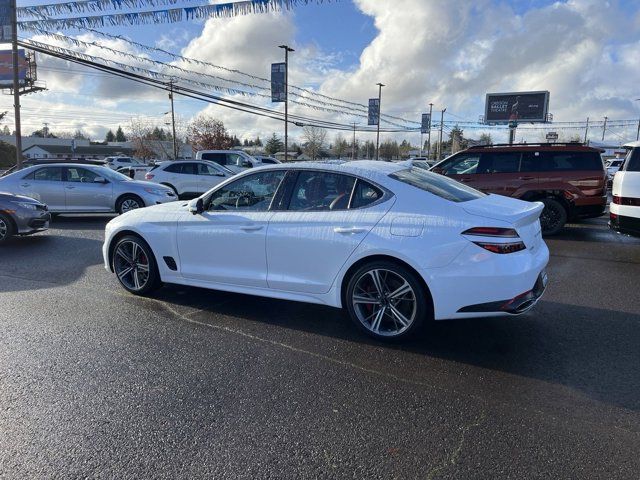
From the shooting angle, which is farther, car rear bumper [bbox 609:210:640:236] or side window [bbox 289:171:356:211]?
car rear bumper [bbox 609:210:640:236]

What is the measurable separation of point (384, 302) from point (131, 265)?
3.20m

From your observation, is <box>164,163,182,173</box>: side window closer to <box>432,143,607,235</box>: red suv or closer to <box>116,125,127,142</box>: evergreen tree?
<box>432,143,607,235</box>: red suv

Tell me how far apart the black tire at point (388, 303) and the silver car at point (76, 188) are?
929cm

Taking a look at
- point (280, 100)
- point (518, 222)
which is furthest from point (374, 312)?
point (280, 100)

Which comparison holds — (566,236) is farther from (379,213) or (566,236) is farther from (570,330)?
(379,213)

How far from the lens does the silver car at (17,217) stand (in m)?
9.24

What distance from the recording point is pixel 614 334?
4348 millimetres

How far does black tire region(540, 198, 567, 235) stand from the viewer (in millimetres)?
9727

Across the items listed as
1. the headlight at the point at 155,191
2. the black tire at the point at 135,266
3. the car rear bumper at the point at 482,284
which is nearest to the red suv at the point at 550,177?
the car rear bumper at the point at 482,284

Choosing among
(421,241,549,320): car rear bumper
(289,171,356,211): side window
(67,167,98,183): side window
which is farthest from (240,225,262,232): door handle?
(67,167,98,183): side window

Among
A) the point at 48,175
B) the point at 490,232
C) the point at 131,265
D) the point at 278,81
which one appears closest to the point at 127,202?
the point at 48,175

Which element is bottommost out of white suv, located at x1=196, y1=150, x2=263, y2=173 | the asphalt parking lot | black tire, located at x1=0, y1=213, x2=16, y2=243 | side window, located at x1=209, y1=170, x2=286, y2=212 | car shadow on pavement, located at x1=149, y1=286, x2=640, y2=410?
the asphalt parking lot

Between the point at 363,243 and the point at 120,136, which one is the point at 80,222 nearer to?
the point at 363,243

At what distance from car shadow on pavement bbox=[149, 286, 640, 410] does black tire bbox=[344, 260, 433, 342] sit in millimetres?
136
